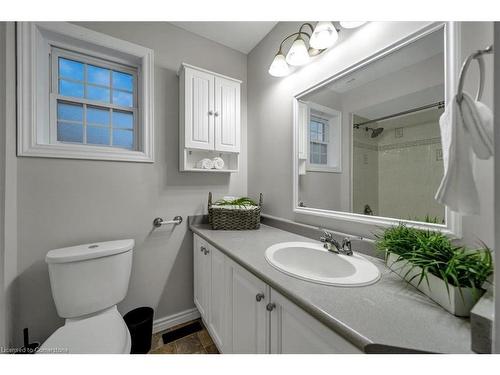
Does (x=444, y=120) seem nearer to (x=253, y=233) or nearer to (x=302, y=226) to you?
(x=302, y=226)

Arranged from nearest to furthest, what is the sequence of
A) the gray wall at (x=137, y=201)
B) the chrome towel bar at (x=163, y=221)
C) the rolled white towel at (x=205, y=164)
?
the gray wall at (x=137, y=201), the chrome towel bar at (x=163, y=221), the rolled white towel at (x=205, y=164)

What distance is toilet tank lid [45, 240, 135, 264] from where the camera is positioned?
1024 millimetres

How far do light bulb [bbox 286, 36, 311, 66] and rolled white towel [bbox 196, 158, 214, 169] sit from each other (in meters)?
0.94

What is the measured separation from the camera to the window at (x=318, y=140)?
1236 mm

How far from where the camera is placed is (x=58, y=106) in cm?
132

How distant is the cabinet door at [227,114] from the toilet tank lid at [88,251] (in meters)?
0.98

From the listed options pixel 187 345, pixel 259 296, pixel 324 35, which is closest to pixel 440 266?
pixel 259 296

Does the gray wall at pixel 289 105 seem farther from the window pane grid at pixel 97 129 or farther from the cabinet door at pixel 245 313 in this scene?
the window pane grid at pixel 97 129

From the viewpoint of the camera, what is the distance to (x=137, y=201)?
1416 mm

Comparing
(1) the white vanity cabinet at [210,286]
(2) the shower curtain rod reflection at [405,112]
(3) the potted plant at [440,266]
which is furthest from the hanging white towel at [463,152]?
(1) the white vanity cabinet at [210,286]

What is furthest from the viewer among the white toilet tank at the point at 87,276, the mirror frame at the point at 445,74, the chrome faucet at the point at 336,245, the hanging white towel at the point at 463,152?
the white toilet tank at the point at 87,276

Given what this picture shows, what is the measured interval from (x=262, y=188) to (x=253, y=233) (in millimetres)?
502

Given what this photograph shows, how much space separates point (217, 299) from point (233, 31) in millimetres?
2102
